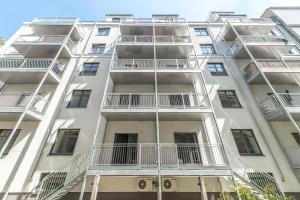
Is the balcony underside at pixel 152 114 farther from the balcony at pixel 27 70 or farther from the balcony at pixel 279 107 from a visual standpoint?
the balcony at pixel 27 70

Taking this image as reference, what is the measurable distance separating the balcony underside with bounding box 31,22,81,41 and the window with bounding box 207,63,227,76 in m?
13.9

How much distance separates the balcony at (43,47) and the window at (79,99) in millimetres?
4542

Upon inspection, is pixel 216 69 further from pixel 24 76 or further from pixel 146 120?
pixel 24 76

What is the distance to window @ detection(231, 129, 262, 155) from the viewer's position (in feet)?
35.3

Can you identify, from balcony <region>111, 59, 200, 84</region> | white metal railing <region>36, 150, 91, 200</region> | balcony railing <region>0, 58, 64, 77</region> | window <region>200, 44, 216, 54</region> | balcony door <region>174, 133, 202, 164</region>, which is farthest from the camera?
window <region>200, 44, 216, 54</region>

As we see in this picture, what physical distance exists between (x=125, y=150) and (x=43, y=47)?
12.2 m

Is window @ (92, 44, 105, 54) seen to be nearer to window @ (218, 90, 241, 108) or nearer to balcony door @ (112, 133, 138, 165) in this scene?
balcony door @ (112, 133, 138, 165)

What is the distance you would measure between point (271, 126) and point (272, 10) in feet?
57.2

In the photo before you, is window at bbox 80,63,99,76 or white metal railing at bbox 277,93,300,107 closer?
white metal railing at bbox 277,93,300,107

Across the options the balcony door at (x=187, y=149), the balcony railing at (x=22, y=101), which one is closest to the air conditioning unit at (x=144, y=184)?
the balcony door at (x=187, y=149)

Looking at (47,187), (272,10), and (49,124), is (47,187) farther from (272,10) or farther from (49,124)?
(272,10)

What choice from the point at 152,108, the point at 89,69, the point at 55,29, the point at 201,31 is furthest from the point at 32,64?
the point at 201,31

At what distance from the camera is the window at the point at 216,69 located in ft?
48.8

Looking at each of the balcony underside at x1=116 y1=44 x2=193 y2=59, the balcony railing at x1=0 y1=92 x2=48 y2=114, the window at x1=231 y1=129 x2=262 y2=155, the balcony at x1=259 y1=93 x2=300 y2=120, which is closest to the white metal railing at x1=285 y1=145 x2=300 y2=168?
the window at x1=231 y1=129 x2=262 y2=155
